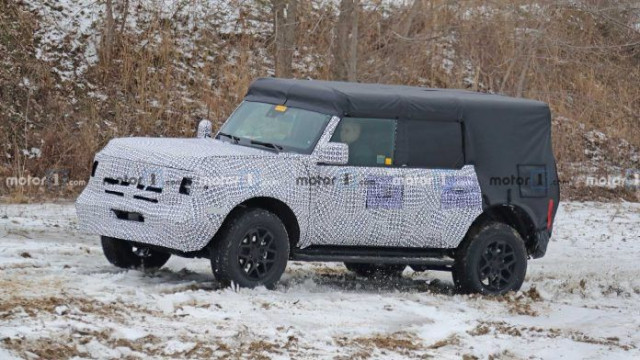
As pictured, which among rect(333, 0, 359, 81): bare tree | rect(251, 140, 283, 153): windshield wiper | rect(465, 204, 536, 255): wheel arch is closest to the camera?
rect(251, 140, 283, 153): windshield wiper

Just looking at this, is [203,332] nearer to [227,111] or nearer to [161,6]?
[227,111]

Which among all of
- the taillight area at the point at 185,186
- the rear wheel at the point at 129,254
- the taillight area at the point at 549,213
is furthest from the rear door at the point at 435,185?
the rear wheel at the point at 129,254

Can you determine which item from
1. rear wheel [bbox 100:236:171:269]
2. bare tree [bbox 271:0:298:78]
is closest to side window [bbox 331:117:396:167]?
rear wheel [bbox 100:236:171:269]


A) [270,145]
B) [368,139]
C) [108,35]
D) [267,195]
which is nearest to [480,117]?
[368,139]

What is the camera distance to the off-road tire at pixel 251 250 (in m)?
9.95

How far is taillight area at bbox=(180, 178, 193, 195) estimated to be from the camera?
9794 millimetres

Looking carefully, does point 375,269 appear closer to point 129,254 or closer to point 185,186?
point 129,254

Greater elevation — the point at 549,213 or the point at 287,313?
the point at 549,213

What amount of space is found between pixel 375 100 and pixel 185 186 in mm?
2163

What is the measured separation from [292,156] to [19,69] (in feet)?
38.1

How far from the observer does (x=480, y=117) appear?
38.2ft

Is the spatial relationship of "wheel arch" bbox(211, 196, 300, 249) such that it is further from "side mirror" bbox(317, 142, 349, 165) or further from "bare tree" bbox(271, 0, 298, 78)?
"bare tree" bbox(271, 0, 298, 78)

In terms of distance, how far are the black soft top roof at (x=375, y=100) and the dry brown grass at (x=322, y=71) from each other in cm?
639

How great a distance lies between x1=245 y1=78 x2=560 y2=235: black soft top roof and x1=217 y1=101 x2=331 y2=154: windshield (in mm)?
95
